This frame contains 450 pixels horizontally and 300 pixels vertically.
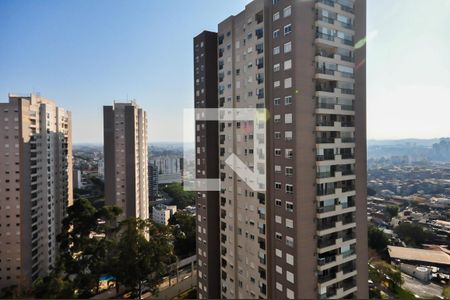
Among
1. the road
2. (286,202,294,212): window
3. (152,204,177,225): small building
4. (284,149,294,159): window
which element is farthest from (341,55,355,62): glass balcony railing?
(152,204,177,225): small building

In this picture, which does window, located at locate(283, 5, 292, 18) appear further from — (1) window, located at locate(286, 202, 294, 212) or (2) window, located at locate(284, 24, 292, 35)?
(1) window, located at locate(286, 202, 294, 212)

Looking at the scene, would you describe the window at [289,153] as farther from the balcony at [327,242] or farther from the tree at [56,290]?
the tree at [56,290]

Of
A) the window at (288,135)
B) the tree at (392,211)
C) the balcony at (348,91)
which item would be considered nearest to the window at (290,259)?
the window at (288,135)

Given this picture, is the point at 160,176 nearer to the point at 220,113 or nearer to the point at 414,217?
the point at 220,113

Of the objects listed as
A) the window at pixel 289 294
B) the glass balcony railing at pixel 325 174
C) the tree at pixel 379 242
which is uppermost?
the glass balcony railing at pixel 325 174

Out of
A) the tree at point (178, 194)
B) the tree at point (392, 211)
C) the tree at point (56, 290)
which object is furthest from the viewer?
the tree at point (178, 194)

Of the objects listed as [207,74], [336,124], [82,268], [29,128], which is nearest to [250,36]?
[207,74]

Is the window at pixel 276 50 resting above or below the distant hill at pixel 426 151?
above

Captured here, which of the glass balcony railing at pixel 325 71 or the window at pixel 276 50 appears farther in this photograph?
the window at pixel 276 50
